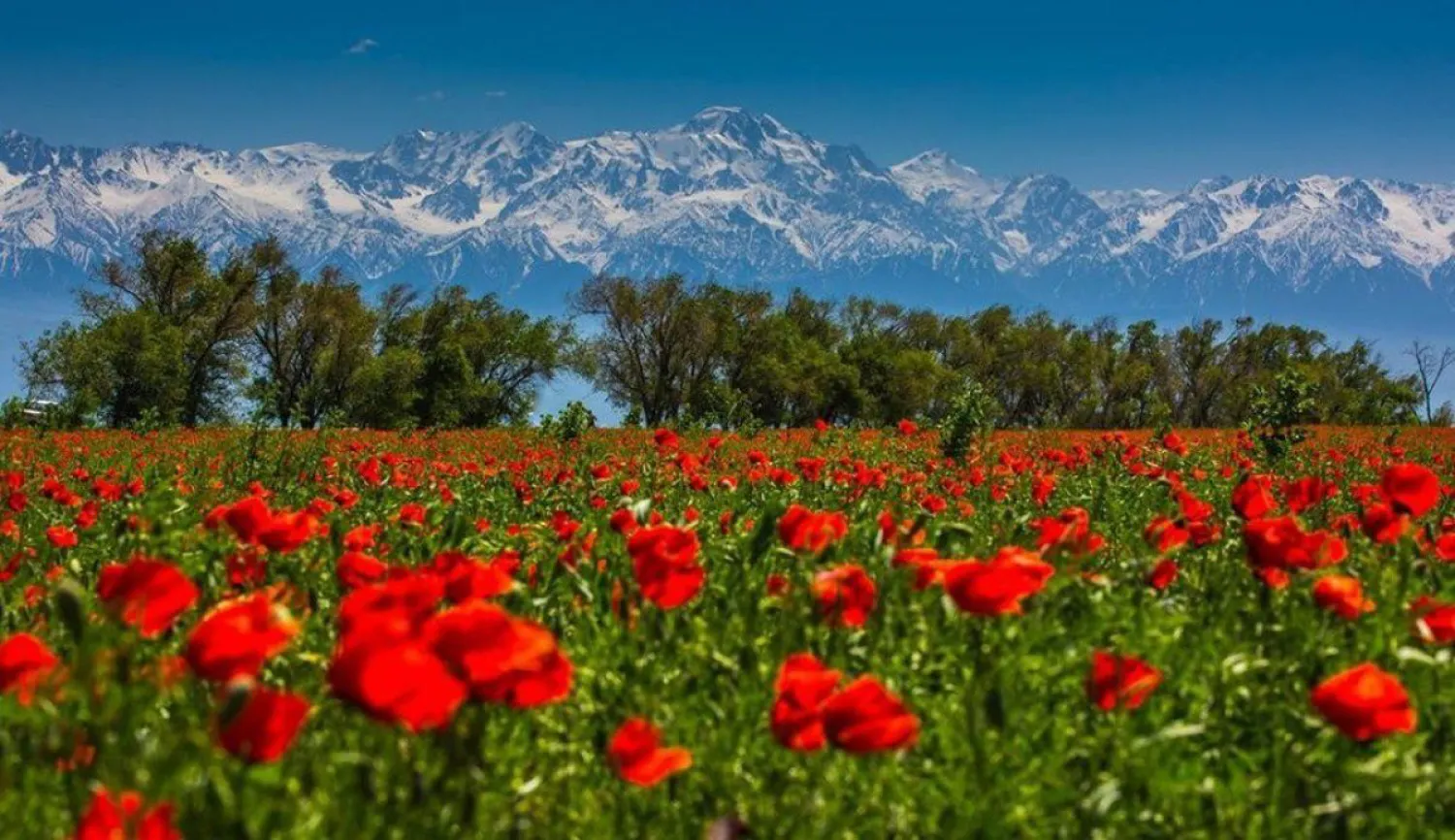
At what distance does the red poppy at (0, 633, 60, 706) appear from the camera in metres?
2.05

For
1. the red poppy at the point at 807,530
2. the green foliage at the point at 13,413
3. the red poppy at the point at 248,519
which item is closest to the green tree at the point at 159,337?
the green foliage at the point at 13,413

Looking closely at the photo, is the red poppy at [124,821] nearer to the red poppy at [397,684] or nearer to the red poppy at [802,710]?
the red poppy at [397,684]

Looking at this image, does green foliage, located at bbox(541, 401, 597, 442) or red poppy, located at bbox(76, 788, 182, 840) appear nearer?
red poppy, located at bbox(76, 788, 182, 840)

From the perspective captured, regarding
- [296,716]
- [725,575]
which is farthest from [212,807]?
[725,575]

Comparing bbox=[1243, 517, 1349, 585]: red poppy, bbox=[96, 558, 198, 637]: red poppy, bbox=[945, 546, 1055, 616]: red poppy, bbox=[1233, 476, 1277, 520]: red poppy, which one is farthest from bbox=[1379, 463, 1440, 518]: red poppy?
bbox=[96, 558, 198, 637]: red poppy

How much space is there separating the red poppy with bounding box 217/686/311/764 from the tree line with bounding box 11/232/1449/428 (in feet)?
102

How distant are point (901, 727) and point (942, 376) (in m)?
75.8

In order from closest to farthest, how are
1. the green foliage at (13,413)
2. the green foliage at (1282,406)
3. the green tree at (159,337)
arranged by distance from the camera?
the green foliage at (1282,406) → the green foliage at (13,413) → the green tree at (159,337)

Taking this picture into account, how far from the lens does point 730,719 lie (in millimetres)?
2682

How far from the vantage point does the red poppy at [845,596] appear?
2775mm

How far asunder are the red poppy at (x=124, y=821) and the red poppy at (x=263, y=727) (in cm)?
12

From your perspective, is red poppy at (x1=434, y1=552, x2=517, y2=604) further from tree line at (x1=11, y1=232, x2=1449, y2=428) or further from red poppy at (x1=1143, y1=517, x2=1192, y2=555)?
tree line at (x1=11, y1=232, x2=1449, y2=428)

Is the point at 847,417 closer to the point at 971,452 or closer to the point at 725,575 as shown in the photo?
the point at 971,452

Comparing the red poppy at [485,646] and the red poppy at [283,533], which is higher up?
the red poppy at [283,533]
